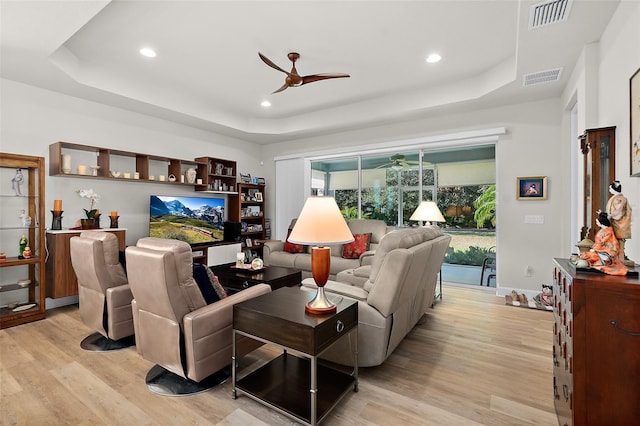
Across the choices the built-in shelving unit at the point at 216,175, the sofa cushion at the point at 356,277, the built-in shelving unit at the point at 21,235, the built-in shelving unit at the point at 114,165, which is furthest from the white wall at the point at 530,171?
the built-in shelving unit at the point at 21,235

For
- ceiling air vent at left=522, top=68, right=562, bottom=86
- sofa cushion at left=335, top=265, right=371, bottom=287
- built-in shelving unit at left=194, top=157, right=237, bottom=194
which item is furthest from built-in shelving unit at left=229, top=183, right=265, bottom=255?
ceiling air vent at left=522, top=68, right=562, bottom=86

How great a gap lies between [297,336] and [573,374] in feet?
4.25

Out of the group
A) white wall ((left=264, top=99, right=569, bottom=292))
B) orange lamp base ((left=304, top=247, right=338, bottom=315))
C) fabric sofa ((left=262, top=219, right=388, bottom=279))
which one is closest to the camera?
orange lamp base ((left=304, top=247, right=338, bottom=315))

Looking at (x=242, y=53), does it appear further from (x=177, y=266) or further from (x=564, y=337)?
(x=564, y=337)

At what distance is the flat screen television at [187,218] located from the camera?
469cm

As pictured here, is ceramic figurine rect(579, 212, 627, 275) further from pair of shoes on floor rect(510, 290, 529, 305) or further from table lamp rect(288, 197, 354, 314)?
pair of shoes on floor rect(510, 290, 529, 305)

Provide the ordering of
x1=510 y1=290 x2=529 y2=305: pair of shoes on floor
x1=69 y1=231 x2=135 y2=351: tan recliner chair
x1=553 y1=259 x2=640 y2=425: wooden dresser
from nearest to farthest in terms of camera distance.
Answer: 1. x1=553 y1=259 x2=640 y2=425: wooden dresser
2. x1=69 y1=231 x2=135 y2=351: tan recliner chair
3. x1=510 y1=290 x2=529 y2=305: pair of shoes on floor

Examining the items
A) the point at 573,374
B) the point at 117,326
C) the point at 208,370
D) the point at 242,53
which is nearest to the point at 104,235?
the point at 117,326

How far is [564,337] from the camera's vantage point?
1.59 metres

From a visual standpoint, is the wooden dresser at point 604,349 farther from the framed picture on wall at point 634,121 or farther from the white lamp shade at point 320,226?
the white lamp shade at point 320,226

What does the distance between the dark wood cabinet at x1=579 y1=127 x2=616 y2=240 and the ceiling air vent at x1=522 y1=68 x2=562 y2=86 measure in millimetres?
1455

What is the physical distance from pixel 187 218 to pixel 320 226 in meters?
3.86

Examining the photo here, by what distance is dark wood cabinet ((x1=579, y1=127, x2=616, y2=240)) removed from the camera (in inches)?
86.7

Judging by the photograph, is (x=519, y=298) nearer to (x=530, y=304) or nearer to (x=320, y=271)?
(x=530, y=304)
